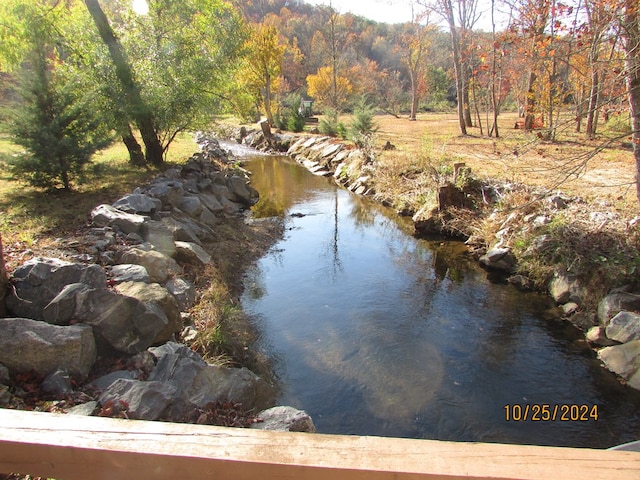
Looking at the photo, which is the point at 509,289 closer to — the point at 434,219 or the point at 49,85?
the point at 434,219

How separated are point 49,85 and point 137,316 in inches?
283

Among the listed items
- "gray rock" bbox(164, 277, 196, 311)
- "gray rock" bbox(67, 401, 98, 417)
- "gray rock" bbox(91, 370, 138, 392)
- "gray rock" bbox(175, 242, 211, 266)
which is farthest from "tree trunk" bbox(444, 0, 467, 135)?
"gray rock" bbox(67, 401, 98, 417)

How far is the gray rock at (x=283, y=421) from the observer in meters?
4.03

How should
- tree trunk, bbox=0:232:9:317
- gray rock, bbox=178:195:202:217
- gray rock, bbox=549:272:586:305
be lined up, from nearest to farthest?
tree trunk, bbox=0:232:9:317 < gray rock, bbox=549:272:586:305 < gray rock, bbox=178:195:202:217

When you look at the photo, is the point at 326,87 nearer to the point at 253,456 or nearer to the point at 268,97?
the point at 268,97

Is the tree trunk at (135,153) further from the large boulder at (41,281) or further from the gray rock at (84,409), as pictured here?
the gray rock at (84,409)

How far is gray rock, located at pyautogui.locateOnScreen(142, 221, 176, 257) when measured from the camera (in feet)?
24.0

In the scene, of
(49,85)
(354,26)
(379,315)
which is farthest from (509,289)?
(354,26)

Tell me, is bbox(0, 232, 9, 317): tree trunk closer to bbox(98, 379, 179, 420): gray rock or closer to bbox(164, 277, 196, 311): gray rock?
bbox(98, 379, 179, 420): gray rock

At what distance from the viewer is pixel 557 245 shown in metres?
7.97

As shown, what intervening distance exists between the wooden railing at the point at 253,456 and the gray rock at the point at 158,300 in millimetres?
3407

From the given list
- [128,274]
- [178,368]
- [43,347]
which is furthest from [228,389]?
[128,274]

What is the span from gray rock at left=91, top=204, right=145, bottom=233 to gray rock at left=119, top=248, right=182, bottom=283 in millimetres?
815
